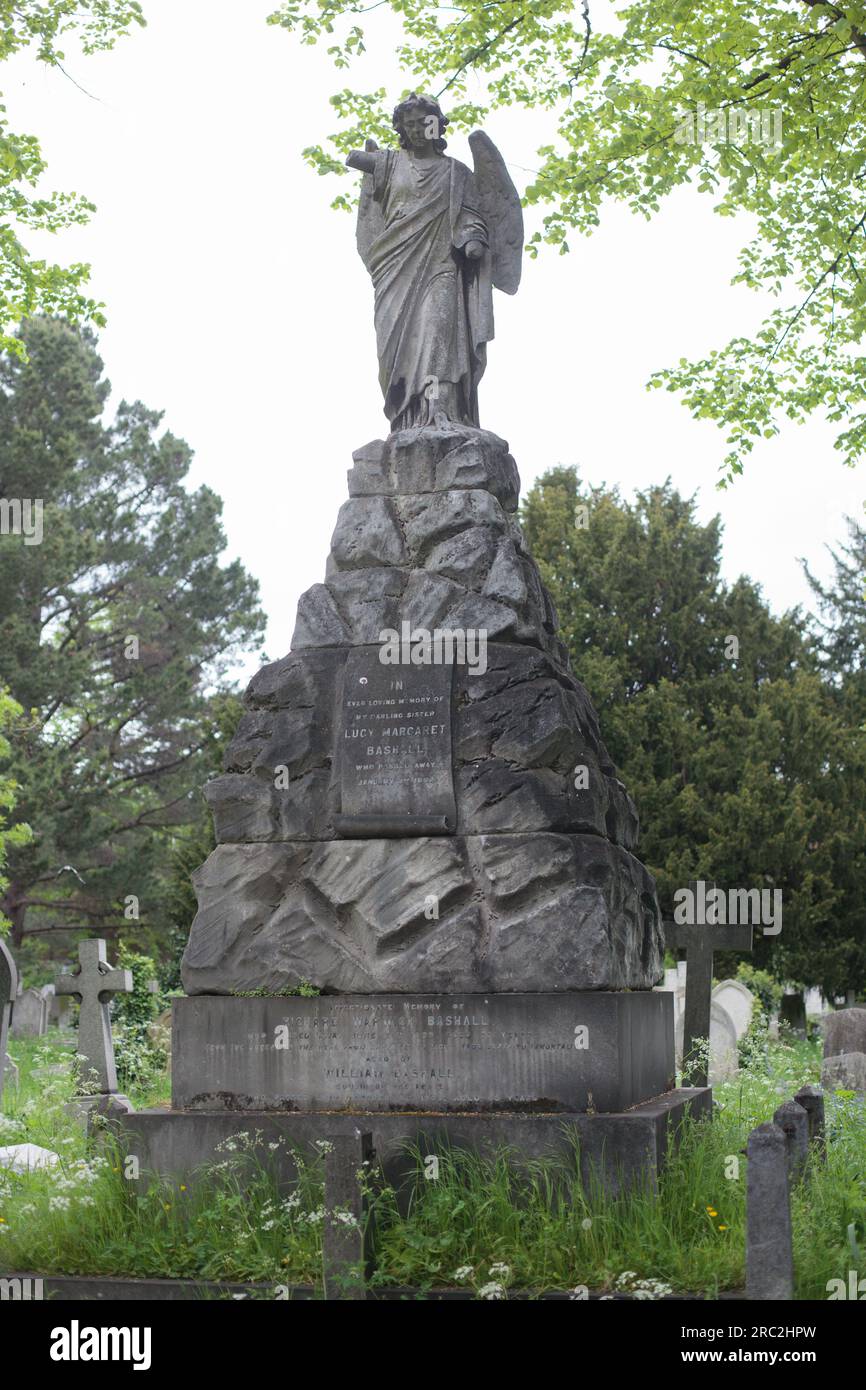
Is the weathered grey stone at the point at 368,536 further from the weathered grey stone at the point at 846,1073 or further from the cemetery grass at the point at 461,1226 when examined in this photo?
the weathered grey stone at the point at 846,1073

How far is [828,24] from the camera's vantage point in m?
10.3

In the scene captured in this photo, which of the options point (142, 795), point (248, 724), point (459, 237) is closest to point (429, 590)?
point (248, 724)

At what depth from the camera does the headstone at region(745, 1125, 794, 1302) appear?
4891mm

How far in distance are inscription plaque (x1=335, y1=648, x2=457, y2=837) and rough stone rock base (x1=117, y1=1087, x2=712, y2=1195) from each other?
1391 mm

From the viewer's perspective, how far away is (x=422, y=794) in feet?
23.0

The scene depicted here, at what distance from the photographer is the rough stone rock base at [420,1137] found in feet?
20.0

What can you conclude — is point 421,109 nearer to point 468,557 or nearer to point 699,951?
point 468,557

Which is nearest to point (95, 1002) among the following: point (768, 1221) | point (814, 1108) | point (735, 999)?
point (814, 1108)

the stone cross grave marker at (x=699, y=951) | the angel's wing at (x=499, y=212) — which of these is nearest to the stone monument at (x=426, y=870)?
the angel's wing at (x=499, y=212)

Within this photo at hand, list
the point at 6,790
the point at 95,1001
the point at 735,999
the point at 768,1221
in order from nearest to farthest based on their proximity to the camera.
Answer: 1. the point at 768,1221
2. the point at 95,1001
3. the point at 735,999
4. the point at 6,790

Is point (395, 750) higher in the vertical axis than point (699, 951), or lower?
higher

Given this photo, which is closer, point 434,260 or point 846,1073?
point 434,260

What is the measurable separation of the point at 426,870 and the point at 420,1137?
1229 millimetres

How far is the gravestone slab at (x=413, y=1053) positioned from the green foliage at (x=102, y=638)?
18385 millimetres
